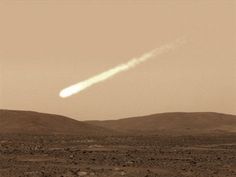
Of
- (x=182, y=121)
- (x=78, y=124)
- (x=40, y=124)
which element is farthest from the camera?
(x=182, y=121)

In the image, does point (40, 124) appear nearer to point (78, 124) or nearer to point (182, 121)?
point (78, 124)

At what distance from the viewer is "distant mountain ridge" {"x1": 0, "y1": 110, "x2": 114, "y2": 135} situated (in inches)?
2422

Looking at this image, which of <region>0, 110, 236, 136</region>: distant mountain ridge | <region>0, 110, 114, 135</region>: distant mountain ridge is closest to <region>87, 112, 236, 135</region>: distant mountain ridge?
<region>0, 110, 236, 136</region>: distant mountain ridge

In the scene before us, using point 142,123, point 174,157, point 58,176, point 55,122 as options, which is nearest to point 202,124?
point 142,123

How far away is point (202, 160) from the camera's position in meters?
23.1

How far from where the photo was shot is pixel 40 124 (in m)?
66.2

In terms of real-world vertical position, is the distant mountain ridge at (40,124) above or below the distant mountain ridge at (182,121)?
below

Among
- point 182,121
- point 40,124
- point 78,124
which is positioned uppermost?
point 182,121

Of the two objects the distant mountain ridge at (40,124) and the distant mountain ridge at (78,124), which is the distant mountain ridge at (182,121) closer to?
the distant mountain ridge at (78,124)

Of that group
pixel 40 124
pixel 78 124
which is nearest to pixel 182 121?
pixel 78 124

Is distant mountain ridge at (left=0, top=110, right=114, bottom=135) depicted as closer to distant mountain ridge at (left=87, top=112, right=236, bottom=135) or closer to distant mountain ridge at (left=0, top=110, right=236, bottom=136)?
distant mountain ridge at (left=0, top=110, right=236, bottom=136)

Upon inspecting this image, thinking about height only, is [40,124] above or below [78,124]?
below

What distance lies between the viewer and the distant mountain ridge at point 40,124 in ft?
202

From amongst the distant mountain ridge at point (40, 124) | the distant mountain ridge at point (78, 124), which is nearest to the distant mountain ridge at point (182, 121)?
the distant mountain ridge at point (78, 124)
